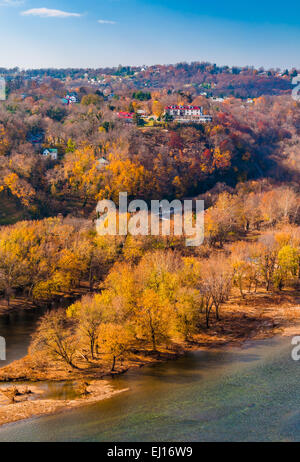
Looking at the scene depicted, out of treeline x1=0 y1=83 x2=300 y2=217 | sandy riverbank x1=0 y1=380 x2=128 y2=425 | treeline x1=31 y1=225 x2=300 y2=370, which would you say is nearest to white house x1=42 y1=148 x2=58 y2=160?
treeline x1=0 y1=83 x2=300 y2=217

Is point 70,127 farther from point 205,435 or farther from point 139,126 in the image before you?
point 205,435

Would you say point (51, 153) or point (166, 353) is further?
point (51, 153)

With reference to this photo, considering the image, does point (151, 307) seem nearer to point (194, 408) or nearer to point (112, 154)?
point (194, 408)

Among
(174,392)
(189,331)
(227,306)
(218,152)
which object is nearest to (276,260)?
(227,306)

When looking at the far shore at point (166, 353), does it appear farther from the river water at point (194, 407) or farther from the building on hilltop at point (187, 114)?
the building on hilltop at point (187, 114)

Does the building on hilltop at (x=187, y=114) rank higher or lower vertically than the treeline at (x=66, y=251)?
higher

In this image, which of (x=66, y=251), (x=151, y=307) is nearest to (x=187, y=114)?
(x=66, y=251)

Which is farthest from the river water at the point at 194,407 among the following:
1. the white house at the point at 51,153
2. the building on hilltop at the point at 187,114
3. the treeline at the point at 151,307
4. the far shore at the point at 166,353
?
the building on hilltop at the point at 187,114
